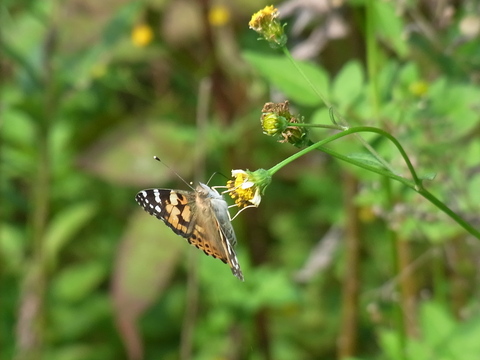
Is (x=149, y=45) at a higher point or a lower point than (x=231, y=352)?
higher

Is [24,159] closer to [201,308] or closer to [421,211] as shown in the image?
[201,308]

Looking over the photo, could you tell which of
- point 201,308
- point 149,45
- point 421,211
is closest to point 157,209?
point 421,211

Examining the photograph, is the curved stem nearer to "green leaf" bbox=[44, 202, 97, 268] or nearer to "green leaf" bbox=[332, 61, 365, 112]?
"green leaf" bbox=[332, 61, 365, 112]

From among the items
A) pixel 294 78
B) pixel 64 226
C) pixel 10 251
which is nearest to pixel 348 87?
pixel 294 78

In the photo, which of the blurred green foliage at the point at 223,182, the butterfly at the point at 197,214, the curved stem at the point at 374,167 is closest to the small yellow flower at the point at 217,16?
the blurred green foliage at the point at 223,182


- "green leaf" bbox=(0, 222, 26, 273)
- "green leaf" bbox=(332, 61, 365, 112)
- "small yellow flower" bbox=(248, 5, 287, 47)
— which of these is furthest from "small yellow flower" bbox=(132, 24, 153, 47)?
"small yellow flower" bbox=(248, 5, 287, 47)

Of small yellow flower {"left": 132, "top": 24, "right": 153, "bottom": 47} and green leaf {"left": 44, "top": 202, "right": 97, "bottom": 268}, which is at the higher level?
small yellow flower {"left": 132, "top": 24, "right": 153, "bottom": 47}

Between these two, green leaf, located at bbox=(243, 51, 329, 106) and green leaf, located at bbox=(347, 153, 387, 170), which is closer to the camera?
green leaf, located at bbox=(347, 153, 387, 170)

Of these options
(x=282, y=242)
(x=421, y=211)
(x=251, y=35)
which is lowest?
(x=421, y=211)

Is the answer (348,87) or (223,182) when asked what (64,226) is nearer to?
(223,182)
